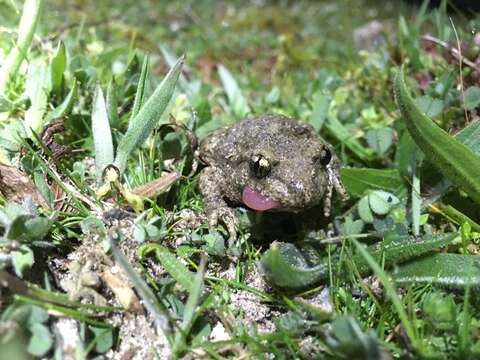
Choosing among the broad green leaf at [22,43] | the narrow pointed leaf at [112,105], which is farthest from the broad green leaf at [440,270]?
the broad green leaf at [22,43]

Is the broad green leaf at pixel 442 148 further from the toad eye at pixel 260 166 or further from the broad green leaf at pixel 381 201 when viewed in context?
the toad eye at pixel 260 166

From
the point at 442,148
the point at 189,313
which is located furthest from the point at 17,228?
the point at 442,148

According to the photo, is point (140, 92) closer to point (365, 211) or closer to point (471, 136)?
point (365, 211)

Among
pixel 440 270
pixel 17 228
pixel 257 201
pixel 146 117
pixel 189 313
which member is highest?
pixel 146 117

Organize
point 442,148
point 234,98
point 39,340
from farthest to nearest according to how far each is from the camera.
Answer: point 234,98 < point 442,148 < point 39,340

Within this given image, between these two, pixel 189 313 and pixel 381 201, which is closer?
pixel 189 313
